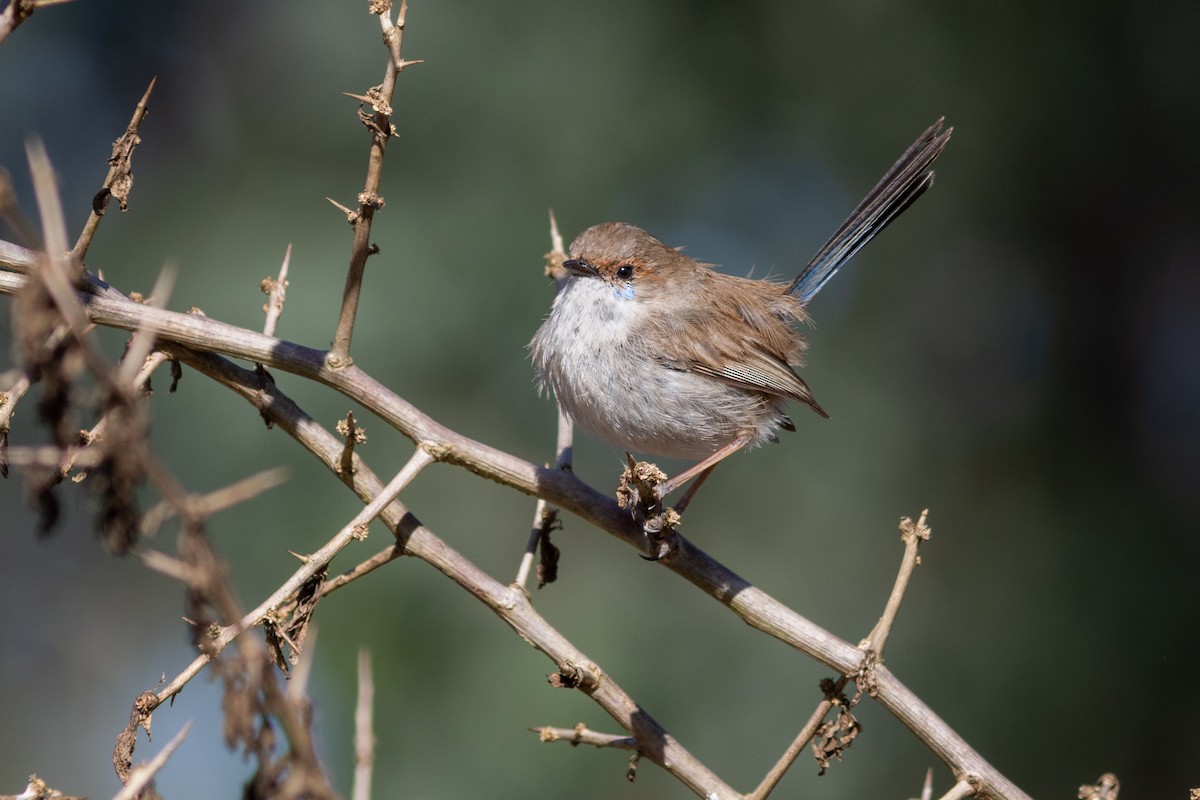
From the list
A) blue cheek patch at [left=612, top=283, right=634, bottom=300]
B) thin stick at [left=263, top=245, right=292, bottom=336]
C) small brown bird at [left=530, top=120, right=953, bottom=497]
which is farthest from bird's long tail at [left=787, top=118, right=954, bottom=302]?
thin stick at [left=263, top=245, right=292, bottom=336]

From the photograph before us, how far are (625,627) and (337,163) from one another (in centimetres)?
281

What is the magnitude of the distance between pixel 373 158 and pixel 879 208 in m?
2.81

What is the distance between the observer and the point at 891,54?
600 cm

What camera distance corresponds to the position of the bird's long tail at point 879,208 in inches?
165

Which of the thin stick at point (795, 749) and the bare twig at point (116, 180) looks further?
the thin stick at point (795, 749)

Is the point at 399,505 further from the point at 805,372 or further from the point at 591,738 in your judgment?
the point at 805,372

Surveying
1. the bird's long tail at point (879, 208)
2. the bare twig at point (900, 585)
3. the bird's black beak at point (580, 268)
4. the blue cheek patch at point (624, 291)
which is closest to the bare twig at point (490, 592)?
the bare twig at point (900, 585)

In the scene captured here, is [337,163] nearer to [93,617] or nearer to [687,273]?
[687,273]

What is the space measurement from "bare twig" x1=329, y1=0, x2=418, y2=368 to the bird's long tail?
2558 mm

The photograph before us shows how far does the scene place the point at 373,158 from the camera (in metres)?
2.02

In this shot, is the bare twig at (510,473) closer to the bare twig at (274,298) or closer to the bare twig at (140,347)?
the bare twig at (140,347)

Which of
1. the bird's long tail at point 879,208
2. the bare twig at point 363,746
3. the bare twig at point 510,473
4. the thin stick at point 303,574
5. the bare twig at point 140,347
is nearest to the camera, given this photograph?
the bare twig at point 140,347

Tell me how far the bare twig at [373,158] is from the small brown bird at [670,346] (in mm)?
1250

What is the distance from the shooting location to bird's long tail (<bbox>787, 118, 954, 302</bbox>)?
4184 mm
